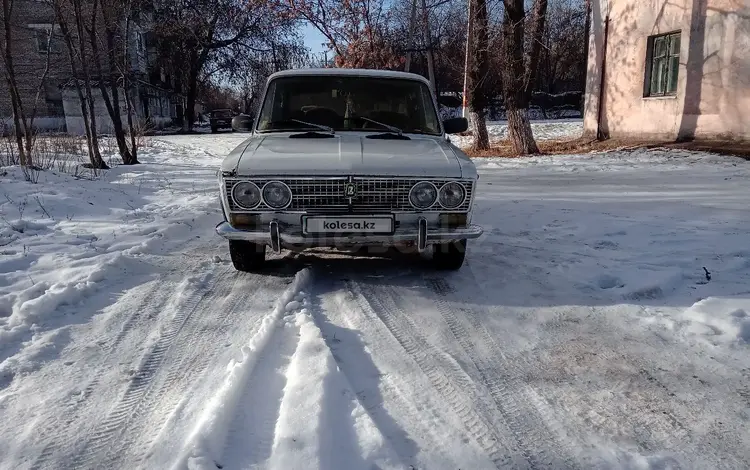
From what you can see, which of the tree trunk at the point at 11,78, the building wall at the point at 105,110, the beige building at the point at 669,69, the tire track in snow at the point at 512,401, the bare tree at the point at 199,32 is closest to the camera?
the tire track in snow at the point at 512,401

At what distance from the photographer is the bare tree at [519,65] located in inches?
478

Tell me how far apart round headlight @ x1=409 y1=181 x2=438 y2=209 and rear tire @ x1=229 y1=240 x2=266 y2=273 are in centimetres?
130

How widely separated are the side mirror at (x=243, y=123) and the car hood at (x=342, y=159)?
39.7 inches

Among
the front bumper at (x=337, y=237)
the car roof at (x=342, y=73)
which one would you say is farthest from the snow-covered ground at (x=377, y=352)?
the car roof at (x=342, y=73)

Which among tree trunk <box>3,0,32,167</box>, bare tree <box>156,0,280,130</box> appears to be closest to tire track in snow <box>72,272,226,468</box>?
tree trunk <box>3,0,32,167</box>

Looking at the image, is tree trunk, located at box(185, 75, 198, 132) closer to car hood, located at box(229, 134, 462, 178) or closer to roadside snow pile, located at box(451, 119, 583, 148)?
roadside snow pile, located at box(451, 119, 583, 148)

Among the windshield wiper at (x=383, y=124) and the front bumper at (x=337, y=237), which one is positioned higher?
the windshield wiper at (x=383, y=124)

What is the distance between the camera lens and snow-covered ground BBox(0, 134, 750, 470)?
207 centimetres

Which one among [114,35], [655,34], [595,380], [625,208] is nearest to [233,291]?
[595,380]

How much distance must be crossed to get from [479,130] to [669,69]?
492 centimetres

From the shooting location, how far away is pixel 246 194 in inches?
144

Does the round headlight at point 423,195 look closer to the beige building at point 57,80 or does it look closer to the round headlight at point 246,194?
the round headlight at point 246,194

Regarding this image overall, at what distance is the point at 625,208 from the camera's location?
21.7ft

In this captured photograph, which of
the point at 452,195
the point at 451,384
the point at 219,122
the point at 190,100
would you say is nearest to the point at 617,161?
the point at 452,195
